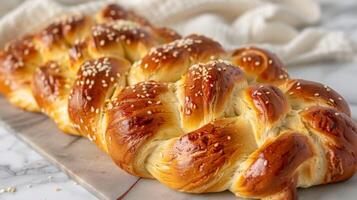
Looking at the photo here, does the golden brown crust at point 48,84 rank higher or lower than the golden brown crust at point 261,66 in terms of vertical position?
lower

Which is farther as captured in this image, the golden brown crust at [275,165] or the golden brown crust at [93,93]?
the golden brown crust at [93,93]

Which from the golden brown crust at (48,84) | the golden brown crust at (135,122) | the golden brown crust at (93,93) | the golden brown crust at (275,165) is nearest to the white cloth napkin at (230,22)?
the golden brown crust at (48,84)

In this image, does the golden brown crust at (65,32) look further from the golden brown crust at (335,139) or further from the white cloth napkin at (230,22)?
the golden brown crust at (335,139)

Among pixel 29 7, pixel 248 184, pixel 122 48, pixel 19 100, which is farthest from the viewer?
pixel 29 7

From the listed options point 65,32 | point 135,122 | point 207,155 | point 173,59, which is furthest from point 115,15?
point 207,155

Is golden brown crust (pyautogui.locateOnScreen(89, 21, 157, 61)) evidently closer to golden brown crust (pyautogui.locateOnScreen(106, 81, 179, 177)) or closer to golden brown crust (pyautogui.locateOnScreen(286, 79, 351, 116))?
golden brown crust (pyautogui.locateOnScreen(106, 81, 179, 177))

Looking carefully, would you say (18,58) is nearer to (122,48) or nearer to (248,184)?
(122,48)

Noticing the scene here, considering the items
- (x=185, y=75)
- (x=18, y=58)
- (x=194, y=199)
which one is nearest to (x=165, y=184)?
(x=194, y=199)
